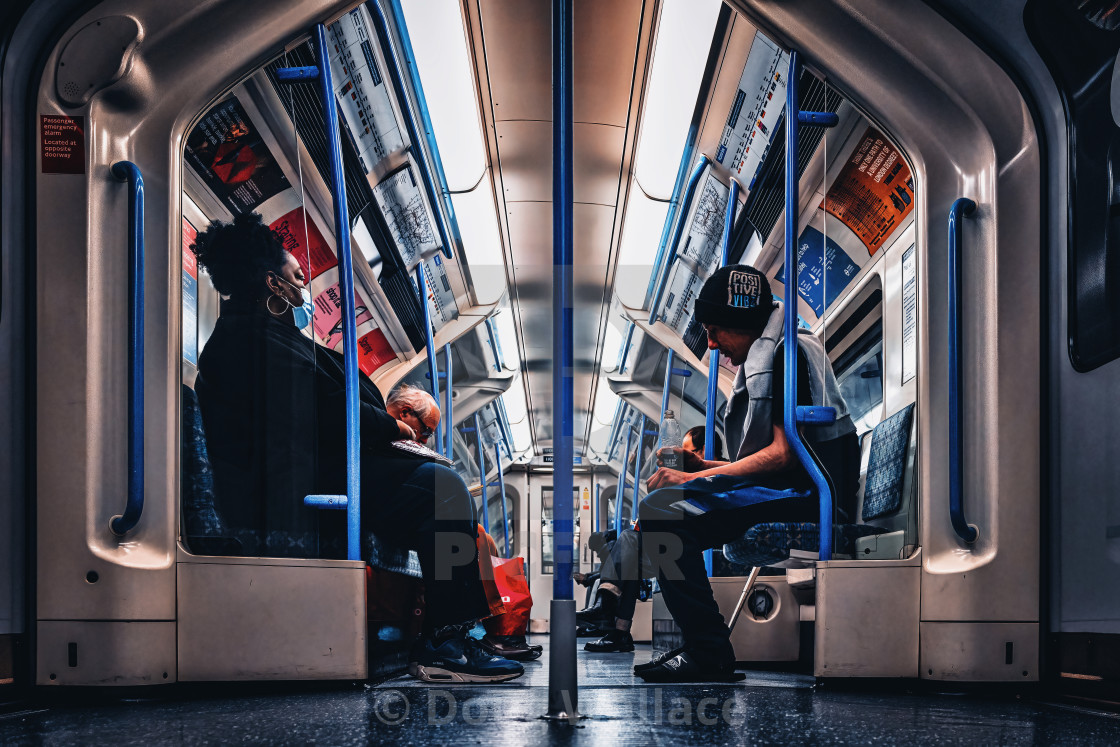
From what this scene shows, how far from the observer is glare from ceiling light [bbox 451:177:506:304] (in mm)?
5086

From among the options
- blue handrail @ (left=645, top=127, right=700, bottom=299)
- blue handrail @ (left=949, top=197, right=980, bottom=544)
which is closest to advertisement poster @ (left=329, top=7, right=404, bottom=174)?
blue handrail @ (left=645, top=127, right=700, bottom=299)

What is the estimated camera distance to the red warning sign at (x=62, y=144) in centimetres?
245

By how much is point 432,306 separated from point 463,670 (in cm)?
381

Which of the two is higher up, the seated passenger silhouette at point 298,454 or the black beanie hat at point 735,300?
the black beanie hat at point 735,300

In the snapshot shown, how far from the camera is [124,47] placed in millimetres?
2465

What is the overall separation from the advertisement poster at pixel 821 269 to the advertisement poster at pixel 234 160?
7.11ft

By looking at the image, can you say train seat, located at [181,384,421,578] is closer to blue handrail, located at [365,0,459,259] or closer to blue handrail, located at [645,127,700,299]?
blue handrail, located at [365,0,459,259]

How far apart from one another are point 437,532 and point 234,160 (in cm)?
156

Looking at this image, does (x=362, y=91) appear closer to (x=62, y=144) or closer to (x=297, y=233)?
(x=297, y=233)

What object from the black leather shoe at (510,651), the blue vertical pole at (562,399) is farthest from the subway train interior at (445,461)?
the black leather shoe at (510,651)

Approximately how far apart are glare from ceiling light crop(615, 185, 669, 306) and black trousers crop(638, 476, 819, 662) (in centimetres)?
243

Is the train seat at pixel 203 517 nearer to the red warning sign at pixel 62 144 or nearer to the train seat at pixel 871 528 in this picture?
the red warning sign at pixel 62 144

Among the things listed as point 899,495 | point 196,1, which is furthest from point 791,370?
point 196,1

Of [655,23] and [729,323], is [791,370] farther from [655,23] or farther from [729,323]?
[655,23]
